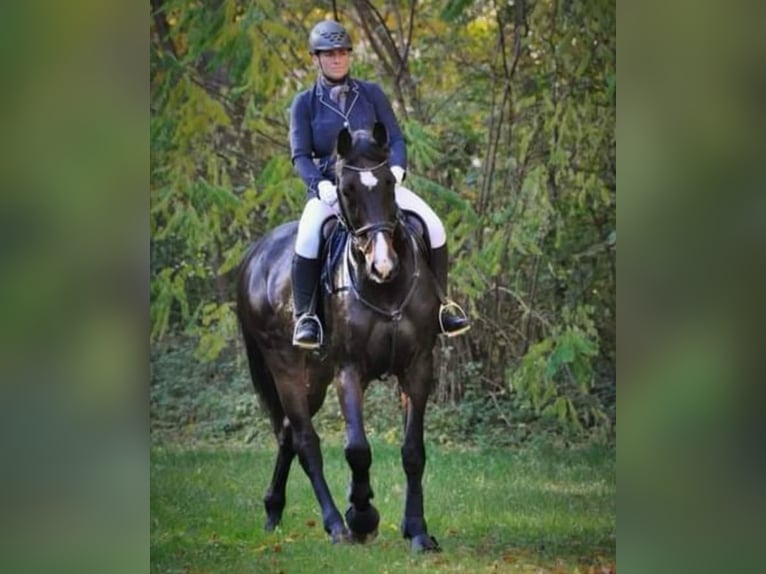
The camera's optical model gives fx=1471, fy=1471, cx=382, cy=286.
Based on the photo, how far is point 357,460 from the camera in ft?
20.9

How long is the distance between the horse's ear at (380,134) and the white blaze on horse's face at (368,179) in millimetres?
151

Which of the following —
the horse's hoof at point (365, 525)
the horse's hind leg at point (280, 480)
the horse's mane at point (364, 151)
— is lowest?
the horse's hoof at point (365, 525)

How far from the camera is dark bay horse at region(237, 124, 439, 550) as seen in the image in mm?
6059

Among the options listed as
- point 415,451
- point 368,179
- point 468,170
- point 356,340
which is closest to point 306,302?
point 356,340

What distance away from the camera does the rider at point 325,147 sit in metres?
6.43

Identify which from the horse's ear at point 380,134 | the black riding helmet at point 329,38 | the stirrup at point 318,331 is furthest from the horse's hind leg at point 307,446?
the black riding helmet at point 329,38

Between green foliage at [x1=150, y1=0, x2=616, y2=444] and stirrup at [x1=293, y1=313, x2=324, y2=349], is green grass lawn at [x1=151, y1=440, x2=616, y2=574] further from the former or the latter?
stirrup at [x1=293, y1=313, x2=324, y2=349]

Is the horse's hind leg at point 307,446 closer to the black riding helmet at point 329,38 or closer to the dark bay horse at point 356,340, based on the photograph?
the dark bay horse at point 356,340

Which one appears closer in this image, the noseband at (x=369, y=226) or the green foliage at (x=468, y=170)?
the noseband at (x=369, y=226)

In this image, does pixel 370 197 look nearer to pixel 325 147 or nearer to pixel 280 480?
pixel 325 147

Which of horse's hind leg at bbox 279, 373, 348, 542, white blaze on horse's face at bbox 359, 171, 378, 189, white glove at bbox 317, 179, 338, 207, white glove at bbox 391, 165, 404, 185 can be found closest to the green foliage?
horse's hind leg at bbox 279, 373, 348, 542
